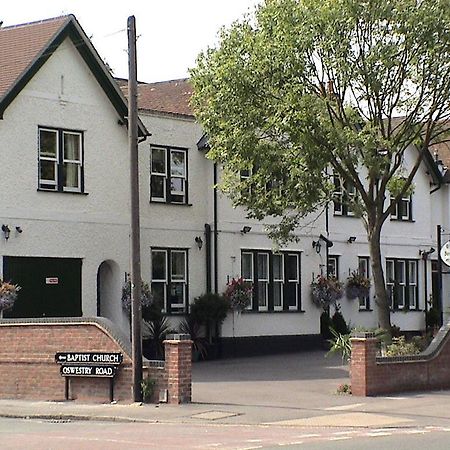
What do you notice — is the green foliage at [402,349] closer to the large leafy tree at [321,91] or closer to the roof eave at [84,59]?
the large leafy tree at [321,91]

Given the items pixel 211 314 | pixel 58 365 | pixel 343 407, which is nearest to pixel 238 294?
pixel 211 314

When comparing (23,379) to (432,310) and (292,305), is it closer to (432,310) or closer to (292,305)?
(292,305)

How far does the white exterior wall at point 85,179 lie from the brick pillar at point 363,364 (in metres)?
10.5

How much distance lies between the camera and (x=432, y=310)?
144 ft

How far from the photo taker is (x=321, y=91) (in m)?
27.7

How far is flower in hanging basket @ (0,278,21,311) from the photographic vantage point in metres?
29.3

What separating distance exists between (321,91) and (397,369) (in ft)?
23.6

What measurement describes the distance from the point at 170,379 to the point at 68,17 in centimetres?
1326

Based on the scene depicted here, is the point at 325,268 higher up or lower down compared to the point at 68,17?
lower down

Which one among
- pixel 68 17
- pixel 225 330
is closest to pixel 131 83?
pixel 68 17

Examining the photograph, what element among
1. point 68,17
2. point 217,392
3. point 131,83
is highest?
point 68,17

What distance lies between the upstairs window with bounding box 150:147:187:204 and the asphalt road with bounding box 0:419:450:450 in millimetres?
15232

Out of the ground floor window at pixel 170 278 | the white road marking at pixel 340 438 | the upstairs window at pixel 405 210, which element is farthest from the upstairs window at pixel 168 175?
the white road marking at pixel 340 438

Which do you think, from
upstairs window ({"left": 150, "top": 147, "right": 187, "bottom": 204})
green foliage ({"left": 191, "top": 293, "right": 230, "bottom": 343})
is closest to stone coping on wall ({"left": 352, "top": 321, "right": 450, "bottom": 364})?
green foliage ({"left": 191, "top": 293, "right": 230, "bottom": 343})
